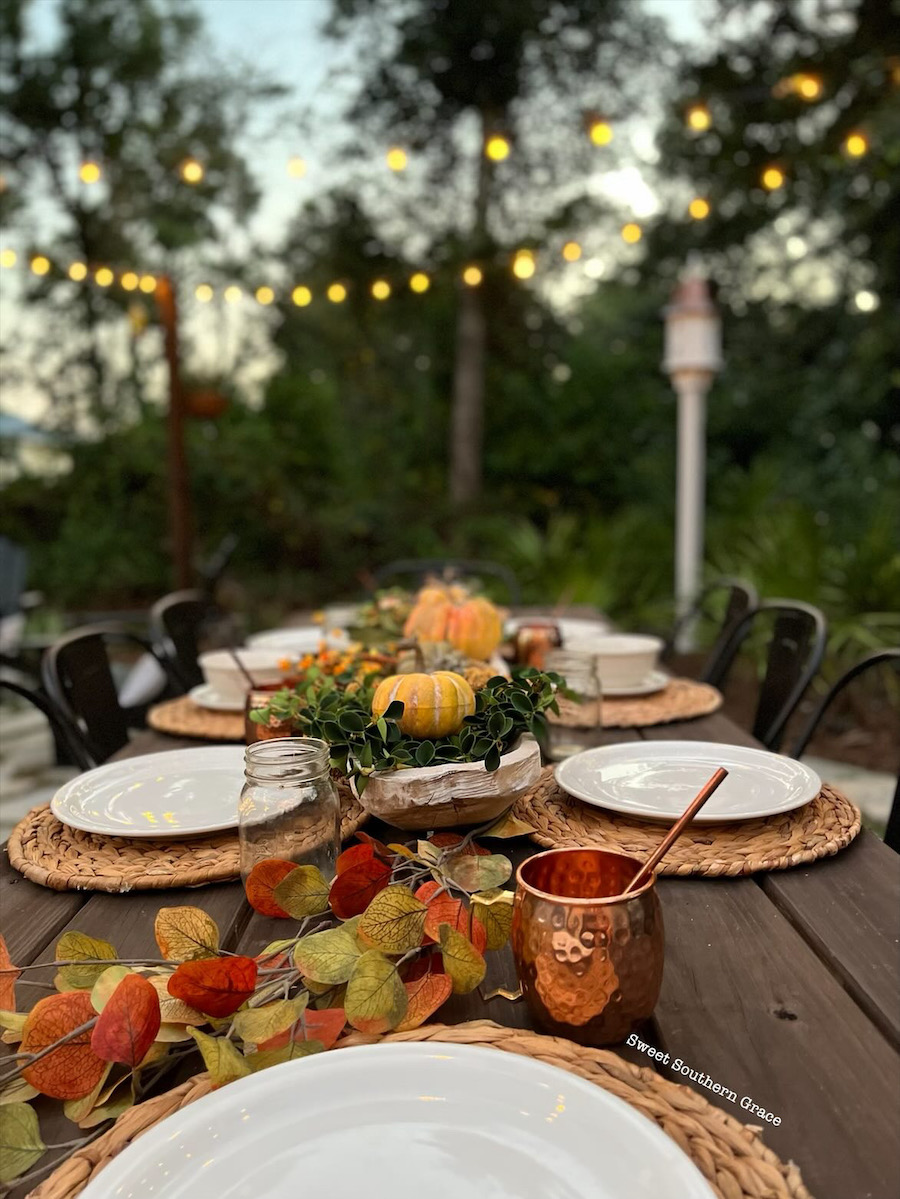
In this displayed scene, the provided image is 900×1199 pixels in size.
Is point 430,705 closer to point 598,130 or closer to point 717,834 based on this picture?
point 717,834

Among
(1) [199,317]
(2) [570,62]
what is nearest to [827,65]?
(2) [570,62]

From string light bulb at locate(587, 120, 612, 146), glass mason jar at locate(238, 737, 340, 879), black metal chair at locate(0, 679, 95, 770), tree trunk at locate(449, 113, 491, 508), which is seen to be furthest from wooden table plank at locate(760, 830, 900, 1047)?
tree trunk at locate(449, 113, 491, 508)

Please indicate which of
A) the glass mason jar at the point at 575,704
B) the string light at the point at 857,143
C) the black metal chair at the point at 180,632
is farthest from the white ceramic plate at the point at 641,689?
the string light at the point at 857,143

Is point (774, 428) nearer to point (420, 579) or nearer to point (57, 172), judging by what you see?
point (420, 579)

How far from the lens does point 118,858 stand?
3.10 ft

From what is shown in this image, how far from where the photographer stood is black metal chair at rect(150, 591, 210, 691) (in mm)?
2174

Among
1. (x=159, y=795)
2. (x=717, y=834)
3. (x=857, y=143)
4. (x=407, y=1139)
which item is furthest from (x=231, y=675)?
(x=857, y=143)

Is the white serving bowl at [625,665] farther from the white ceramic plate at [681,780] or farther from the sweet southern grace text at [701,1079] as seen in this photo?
the sweet southern grace text at [701,1079]

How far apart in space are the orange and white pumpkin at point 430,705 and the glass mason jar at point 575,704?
0.30 metres

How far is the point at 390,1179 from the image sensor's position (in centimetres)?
50

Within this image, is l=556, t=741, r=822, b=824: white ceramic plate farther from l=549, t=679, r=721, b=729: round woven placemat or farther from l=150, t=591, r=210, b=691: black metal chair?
l=150, t=591, r=210, b=691: black metal chair

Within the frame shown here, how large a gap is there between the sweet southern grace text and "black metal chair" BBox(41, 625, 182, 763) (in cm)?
120

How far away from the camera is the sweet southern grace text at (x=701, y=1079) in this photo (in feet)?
1.78

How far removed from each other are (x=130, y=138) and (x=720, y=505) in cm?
554
